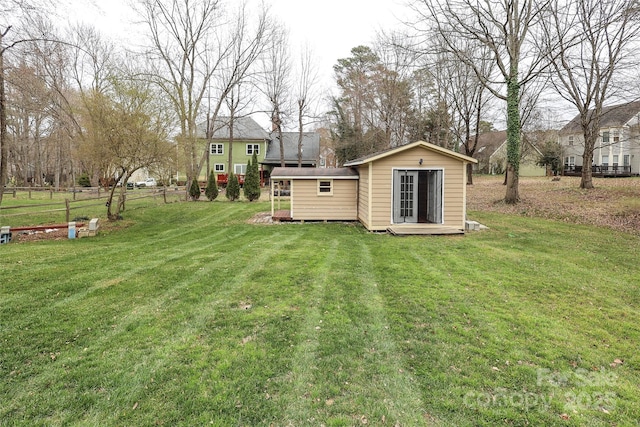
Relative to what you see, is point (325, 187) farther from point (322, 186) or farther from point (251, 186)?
point (251, 186)

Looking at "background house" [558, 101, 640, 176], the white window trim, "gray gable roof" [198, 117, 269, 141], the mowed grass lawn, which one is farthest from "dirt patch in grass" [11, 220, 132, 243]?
"background house" [558, 101, 640, 176]

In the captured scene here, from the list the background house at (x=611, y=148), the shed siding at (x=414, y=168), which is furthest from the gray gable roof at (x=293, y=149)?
the background house at (x=611, y=148)

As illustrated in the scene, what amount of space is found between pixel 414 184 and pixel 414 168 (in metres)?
0.91

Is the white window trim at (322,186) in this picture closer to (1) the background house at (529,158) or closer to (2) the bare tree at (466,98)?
(2) the bare tree at (466,98)

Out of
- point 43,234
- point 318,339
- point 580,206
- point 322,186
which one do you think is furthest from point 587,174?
point 43,234

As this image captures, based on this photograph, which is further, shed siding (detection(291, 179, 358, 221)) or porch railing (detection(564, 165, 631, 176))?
porch railing (detection(564, 165, 631, 176))

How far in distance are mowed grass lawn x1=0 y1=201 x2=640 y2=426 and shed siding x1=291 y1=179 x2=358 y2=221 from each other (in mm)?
5806

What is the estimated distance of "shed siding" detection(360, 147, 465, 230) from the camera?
11250 mm

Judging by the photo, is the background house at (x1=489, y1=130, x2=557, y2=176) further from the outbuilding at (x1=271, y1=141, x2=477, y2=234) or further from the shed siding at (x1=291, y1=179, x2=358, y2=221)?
the shed siding at (x1=291, y1=179, x2=358, y2=221)

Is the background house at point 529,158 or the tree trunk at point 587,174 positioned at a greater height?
the background house at point 529,158

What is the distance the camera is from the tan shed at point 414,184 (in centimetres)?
1116

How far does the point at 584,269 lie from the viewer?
22.7ft

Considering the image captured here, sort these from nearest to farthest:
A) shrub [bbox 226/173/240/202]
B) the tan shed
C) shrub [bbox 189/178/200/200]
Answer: the tan shed → shrub [bbox 226/173/240/202] → shrub [bbox 189/178/200/200]

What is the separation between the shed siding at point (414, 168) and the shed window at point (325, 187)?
8.73 feet
